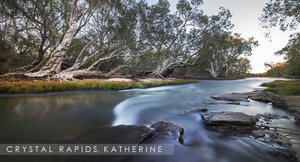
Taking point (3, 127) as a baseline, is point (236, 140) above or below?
below

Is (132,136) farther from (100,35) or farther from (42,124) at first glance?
(100,35)

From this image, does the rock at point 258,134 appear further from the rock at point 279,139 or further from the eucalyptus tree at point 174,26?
the eucalyptus tree at point 174,26

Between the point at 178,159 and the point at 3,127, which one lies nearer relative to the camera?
the point at 178,159

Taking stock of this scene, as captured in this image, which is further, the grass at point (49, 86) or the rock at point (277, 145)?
the grass at point (49, 86)

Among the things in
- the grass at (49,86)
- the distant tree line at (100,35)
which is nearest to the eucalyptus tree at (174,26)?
the distant tree line at (100,35)

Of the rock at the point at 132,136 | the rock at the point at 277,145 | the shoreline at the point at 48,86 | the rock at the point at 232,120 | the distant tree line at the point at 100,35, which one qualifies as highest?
the distant tree line at the point at 100,35

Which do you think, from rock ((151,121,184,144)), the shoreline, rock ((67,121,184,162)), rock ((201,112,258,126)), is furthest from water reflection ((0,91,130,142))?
rock ((201,112,258,126))

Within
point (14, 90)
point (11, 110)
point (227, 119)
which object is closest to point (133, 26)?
point (14, 90)

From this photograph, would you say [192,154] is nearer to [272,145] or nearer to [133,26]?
[272,145]

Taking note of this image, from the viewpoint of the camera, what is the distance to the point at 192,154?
185 cm

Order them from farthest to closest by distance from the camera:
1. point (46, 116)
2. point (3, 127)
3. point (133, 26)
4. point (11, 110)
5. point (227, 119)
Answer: point (133, 26), point (11, 110), point (46, 116), point (227, 119), point (3, 127)

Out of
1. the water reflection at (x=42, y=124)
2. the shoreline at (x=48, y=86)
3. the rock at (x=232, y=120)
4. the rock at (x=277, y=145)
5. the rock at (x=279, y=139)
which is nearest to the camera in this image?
the rock at (x=277, y=145)

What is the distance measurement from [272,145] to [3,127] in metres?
5.15

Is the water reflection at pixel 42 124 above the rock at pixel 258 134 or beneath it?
above
